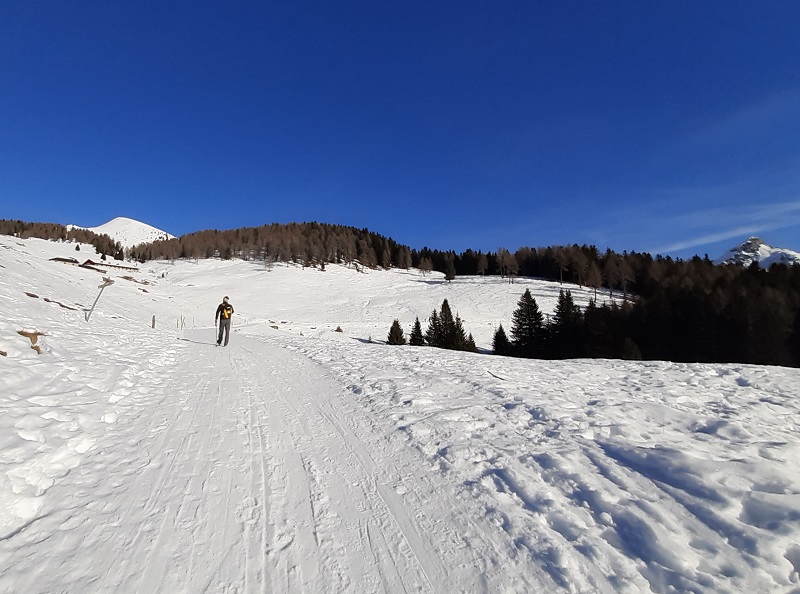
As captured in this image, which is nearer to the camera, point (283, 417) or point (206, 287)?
point (283, 417)

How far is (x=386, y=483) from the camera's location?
4480 millimetres

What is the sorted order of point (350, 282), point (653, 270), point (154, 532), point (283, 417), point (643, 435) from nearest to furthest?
1. point (154, 532)
2. point (643, 435)
3. point (283, 417)
4. point (653, 270)
5. point (350, 282)

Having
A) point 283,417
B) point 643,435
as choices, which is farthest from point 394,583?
point 643,435

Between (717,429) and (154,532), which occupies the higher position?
(717,429)

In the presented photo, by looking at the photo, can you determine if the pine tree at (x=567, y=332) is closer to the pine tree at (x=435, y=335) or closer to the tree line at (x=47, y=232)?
the pine tree at (x=435, y=335)

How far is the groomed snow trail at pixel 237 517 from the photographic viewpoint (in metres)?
2.86

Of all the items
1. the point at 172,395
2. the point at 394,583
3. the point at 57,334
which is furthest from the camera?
the point at 57,334

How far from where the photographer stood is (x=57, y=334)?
10719 millimetres

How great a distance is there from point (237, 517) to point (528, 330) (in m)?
43.4

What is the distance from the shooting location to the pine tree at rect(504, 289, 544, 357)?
4216 cm

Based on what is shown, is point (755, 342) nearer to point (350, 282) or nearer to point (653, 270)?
point (653, 270)

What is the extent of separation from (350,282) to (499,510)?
275ft

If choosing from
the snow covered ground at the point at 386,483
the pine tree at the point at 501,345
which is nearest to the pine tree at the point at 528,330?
the pine tree at the point at 501,345

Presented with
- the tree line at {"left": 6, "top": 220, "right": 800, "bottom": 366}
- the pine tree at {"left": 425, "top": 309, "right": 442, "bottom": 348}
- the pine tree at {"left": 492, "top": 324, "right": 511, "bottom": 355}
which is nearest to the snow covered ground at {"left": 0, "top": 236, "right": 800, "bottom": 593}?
the tree line at {"left": 6, "top": 220, "right": 800, "bottom": 366}
